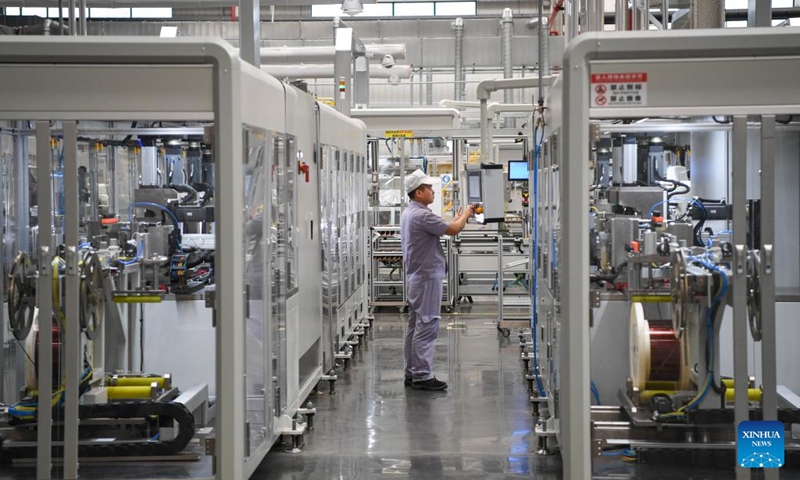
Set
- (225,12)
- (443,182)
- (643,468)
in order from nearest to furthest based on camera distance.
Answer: (643,468) → (443,182) → (225,12)

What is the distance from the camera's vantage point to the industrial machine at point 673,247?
11.9 ft

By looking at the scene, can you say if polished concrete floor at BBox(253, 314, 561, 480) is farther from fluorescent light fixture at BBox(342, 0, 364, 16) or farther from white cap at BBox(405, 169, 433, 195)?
fluorescent light fixture at BBox(342, 0, 364, 16)

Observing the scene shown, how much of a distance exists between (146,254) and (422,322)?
8.34 ft

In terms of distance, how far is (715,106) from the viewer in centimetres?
364

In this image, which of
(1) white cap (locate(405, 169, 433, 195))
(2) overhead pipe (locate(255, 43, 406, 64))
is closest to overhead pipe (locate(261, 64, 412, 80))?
(2) overhead pipe (locate(255, 43, 406, 64))

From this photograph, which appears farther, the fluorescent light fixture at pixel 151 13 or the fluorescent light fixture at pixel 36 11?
the fluorescent light fixture at pixel 151 13

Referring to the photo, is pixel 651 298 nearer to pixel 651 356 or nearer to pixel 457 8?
pixel 651 356

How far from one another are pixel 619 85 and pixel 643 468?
1.69 metres

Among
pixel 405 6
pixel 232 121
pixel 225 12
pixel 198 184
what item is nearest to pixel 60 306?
pixel 198 184

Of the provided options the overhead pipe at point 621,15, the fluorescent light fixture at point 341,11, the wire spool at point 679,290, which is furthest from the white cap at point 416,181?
the fluorescent light fixture at point 341,11

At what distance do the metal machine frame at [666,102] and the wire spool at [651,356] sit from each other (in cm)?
52

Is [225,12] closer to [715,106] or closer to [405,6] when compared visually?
[405,6]

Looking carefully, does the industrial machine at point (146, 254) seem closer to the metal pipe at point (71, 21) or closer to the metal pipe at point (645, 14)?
the metal pipe at point (71, 21)

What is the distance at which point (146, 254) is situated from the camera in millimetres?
4320
